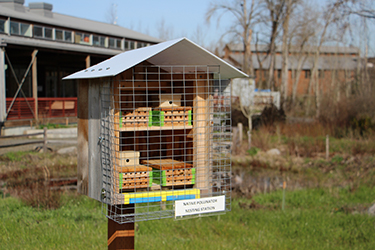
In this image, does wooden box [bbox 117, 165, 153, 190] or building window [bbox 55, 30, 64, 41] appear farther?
building window [bbox 55, 30, 64, 41]

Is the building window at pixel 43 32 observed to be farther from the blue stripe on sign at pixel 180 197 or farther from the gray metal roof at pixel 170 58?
the blue stripe on sign at pixel 180 197

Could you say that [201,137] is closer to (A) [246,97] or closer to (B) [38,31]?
(A) [246,97]

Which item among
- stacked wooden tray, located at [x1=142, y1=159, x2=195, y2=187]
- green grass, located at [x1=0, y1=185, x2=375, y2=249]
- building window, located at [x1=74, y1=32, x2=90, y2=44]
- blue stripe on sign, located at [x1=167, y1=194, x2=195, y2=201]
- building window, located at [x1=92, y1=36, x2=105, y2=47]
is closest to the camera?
blue stripe on sign, located at [x1=167, y1=194, x2=195, y2=201]

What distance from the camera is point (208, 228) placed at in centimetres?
794

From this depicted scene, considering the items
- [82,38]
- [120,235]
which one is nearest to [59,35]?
[82,38]

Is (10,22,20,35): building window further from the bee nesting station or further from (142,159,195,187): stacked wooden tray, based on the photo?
(142,159,195,187): stacked wooden tray

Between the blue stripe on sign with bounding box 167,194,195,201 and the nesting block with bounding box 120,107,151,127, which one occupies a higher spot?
the nesting block with bounding box 120,107,151,127

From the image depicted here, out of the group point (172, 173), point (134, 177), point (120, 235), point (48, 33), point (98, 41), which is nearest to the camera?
point (134, 177)

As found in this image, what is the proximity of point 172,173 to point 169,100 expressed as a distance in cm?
72

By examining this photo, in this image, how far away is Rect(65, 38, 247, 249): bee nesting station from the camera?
3.35 meters

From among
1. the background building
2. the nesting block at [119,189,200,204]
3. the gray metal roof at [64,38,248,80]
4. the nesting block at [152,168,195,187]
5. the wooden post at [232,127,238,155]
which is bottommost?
the wooden post at [232,127,238,155]

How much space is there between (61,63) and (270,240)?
2688cm

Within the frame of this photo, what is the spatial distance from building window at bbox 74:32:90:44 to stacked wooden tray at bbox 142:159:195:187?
26.4 meters

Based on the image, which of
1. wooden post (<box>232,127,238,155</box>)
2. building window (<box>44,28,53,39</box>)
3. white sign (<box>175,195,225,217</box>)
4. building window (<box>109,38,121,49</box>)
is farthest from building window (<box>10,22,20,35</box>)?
white sign (<box>175,195,225,217</box>)
